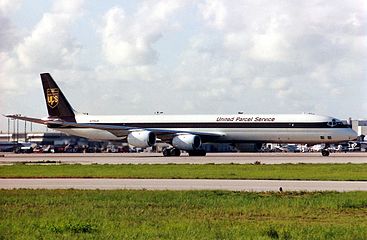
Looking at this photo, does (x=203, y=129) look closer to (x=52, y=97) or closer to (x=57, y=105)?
(x=57, y=105)

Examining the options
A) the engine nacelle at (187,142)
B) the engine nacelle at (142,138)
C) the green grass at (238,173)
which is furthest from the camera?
the engine nacelle at (142,138)

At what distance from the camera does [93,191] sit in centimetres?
2809

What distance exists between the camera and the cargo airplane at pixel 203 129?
73562 mm

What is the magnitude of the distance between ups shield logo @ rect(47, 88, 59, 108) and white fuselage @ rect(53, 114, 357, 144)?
7.64 meters

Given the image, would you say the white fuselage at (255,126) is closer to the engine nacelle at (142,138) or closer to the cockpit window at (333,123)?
the cockpit window at (333,123)

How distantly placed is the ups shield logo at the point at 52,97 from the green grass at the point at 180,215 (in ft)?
198

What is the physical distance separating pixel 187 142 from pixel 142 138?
4591 millimetres

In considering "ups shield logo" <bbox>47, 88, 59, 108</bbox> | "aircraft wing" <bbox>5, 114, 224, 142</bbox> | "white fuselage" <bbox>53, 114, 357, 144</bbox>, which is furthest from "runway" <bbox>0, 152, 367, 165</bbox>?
"ups shield logo" <bbox>47, 88, 59, 108</bbox>

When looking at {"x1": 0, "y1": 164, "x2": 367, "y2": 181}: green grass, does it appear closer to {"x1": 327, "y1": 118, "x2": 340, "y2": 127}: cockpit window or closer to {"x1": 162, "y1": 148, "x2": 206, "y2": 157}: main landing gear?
{"x1": 327, "y1": 118, "x2": 340, "y2": 127}: cockpit window

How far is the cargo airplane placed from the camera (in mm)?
73562

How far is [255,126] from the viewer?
246ft

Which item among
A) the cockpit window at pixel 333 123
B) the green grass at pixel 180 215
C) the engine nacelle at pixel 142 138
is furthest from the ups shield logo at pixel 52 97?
the green grass at pixel 180 215

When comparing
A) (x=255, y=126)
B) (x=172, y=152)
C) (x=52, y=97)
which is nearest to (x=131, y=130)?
(x=172, y=152)

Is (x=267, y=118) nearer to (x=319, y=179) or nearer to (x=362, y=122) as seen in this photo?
(x=319, y=179)
